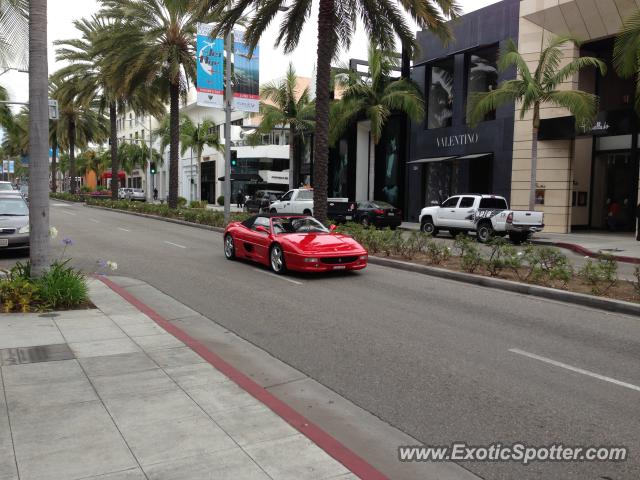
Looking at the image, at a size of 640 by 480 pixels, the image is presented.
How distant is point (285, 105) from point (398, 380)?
33046mm

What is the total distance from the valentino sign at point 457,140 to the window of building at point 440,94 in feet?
2.76

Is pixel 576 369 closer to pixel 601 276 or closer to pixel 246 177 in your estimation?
pixel 601 276

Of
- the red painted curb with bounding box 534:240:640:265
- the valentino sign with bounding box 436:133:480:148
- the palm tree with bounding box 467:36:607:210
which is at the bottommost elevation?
the red painted curb with bounding box 534:240:640:265

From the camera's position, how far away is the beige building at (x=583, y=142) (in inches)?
941

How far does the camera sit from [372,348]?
687 cm

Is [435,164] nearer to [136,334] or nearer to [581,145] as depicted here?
[581,145]

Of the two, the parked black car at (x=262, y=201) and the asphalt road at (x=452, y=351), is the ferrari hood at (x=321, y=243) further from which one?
the parked black car at (x=262, y=201)

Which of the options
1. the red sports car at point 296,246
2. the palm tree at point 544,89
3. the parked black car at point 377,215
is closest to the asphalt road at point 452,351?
the red sports car at point 296,246

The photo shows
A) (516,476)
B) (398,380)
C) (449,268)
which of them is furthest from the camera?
(449,268)

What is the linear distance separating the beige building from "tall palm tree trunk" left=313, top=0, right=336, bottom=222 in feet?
39.7

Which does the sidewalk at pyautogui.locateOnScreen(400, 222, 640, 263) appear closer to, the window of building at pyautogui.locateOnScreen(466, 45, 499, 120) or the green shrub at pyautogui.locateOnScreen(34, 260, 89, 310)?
the window of building at pyautogui.locateOnScreen(466, 45, 499, 120)

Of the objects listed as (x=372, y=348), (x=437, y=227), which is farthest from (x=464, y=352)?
(x=437, y=227)

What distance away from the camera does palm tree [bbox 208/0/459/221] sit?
17.2m

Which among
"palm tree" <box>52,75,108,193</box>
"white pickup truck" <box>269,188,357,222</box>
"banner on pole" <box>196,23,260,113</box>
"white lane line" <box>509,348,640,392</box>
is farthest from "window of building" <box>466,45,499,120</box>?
"palm tree" <box>52,75,108,193</box>
